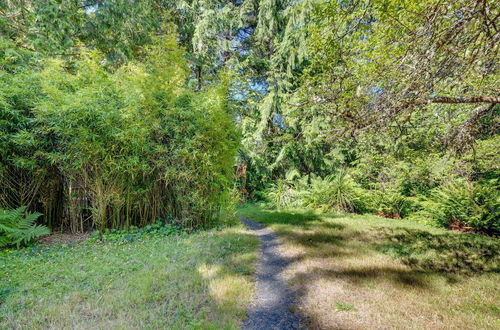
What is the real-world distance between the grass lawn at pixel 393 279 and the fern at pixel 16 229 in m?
4.97

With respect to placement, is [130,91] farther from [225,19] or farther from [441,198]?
[441,198]

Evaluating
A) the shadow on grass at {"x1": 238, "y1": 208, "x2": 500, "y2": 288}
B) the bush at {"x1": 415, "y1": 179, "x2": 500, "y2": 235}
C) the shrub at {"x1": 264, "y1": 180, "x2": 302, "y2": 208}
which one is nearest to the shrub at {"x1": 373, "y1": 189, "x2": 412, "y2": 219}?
the bush at {"x1": 415, "y1": 179, "x2": 500, "y2": 235}

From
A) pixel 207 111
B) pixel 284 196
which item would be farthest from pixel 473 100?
pixel 284 196

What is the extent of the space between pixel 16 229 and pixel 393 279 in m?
6.60

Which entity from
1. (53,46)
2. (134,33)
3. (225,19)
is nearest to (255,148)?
(225,19)

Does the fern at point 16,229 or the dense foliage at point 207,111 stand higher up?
the dense foliage at point 207,111

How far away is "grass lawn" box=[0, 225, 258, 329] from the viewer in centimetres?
221

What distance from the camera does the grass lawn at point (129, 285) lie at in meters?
2.21

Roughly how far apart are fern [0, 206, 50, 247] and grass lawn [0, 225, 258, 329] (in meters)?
0.29

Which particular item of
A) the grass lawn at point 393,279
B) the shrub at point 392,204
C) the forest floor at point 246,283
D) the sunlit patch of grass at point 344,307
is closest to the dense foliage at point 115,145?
the forest floor at point 246,283

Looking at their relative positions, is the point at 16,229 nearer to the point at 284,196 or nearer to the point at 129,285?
the point at 129,285

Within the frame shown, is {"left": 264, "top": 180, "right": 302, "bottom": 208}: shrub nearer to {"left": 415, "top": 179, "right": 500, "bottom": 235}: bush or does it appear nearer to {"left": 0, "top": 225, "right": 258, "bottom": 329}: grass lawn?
{"left": 415, "top": 179, "right": 500, "bottom": 235}: bush

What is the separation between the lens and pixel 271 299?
2814mm

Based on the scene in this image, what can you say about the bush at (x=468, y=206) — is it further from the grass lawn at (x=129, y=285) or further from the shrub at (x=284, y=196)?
the grass lawn at (x=129, y=285)
